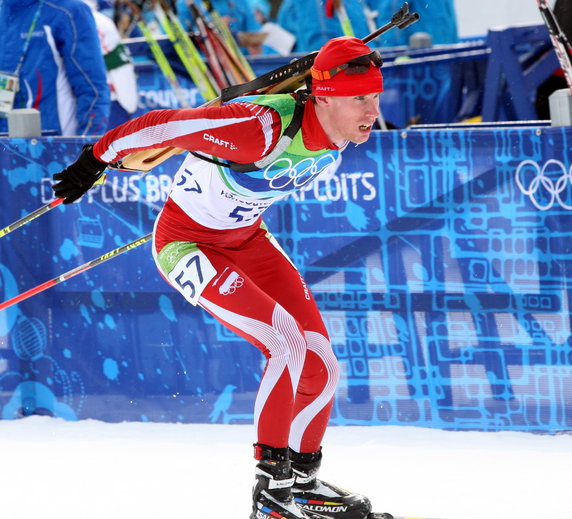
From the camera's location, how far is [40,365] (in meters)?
5.40

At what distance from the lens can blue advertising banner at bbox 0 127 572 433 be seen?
15.7ft

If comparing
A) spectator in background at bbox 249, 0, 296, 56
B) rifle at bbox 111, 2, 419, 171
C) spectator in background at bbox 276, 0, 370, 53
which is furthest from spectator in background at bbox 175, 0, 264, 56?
rifle at bbox 111, 2, 419, 171

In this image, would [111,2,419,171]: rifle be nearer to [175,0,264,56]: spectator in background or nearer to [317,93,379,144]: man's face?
[317,93,379,144]: man's face

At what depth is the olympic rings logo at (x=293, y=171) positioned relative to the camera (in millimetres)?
3598

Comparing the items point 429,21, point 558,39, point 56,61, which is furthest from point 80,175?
point 429,21

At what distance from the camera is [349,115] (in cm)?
353

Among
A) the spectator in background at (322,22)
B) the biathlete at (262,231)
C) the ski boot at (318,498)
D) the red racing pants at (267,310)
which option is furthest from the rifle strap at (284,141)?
the spectator in background at (322,22)

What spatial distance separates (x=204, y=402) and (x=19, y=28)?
255cm

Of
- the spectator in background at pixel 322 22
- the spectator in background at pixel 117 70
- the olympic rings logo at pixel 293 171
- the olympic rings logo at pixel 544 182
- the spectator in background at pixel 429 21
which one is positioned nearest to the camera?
the olympic rings logo at pixel 293 171

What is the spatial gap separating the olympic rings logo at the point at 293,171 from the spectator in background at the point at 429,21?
769cm

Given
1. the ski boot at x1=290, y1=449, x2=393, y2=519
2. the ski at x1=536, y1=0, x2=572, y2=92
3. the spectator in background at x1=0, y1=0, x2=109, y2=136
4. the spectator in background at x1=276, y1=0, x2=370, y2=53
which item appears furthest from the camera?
the spectator in background at x1=276, y1=0, x2=370, y2=53

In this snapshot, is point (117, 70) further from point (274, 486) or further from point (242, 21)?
point (274, 486)

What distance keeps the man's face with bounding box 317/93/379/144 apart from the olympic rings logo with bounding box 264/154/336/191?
0.16 meters

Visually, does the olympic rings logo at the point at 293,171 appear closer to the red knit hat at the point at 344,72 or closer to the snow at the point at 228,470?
the red knit hat at the point at 344,72
